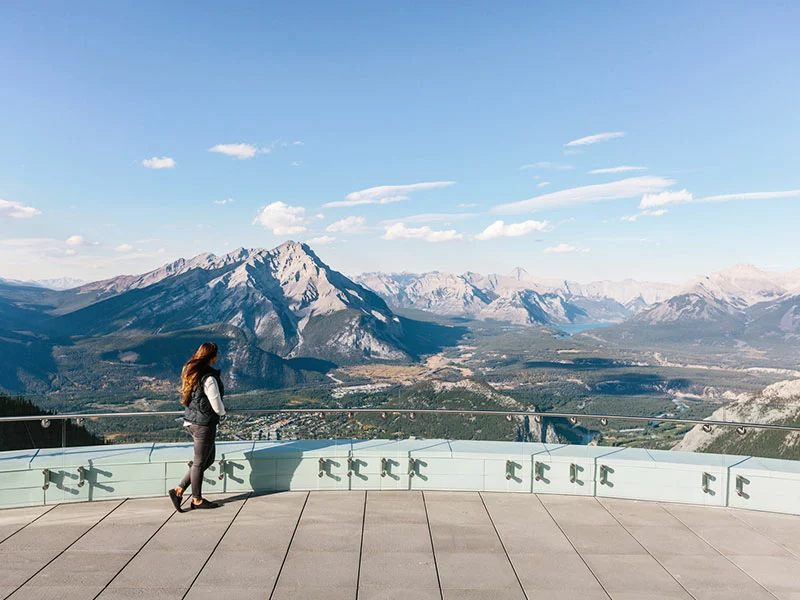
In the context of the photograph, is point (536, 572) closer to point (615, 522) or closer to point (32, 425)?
point (615, 522)

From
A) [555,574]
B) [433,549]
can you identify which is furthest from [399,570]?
[555,574]

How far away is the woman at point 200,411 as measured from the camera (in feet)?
25.7

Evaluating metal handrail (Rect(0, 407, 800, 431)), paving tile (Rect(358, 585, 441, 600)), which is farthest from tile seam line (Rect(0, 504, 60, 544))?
paving tile (Rect(358, 585, 441, 600))

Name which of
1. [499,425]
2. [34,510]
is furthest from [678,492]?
[34,510]

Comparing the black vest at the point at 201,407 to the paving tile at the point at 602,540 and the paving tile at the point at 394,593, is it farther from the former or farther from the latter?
the paving tile at the point at 602,540

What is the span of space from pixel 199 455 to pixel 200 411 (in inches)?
24.4

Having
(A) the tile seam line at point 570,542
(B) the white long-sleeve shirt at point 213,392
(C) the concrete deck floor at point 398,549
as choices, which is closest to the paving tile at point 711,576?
(C) the concrete deck floor at point 398,549

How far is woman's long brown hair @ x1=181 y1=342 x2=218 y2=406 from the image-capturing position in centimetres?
782

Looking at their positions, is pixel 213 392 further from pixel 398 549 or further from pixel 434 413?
pixel 434 413

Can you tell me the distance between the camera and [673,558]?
6.80m

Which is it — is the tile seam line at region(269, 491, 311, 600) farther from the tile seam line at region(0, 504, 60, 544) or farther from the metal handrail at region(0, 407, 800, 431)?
the tile seam line at region(0, 504, 60, 544)

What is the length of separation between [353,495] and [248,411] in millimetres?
2182

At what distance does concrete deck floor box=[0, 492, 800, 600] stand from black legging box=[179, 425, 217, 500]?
379mm

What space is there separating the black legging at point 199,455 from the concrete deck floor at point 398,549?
379mm
